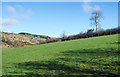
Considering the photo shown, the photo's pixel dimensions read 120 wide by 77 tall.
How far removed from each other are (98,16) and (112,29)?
28.5ft

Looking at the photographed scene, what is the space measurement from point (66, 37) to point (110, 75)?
78.0ft

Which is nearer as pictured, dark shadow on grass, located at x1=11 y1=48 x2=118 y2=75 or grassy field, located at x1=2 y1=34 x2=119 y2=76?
dark shadow on grass, located at x1=11 y1=48 x2=118 y2=75

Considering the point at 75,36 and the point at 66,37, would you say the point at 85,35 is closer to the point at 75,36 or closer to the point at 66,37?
the point at 75,36

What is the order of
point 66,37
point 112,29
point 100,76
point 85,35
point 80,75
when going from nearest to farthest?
point 100,76, point 80,75, point 112,29, point 85,35, point 66,37

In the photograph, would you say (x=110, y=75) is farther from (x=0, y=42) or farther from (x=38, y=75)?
(x=0, y=42)

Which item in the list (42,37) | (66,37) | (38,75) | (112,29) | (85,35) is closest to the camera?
(38,75)

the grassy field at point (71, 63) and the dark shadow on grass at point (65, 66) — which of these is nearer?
the dark shadow on grass at point (65, 66)

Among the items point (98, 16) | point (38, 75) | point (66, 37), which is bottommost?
point (38, 75)

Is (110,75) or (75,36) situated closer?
(110,75)

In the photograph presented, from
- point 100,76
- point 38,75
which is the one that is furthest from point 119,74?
point 38,75

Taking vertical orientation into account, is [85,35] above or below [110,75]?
above

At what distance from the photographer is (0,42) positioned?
1038 inches

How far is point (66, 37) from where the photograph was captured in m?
27.2

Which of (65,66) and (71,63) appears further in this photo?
(71,63)
